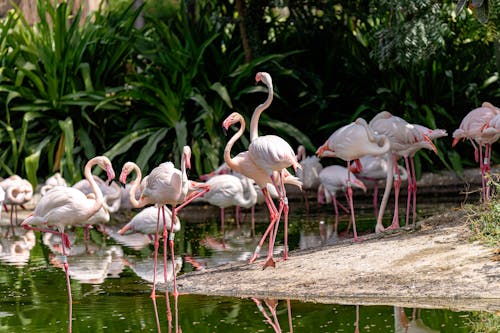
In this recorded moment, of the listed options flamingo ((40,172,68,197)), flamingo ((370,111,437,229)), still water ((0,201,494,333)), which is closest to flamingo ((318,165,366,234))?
still water ((0,201,494,333))

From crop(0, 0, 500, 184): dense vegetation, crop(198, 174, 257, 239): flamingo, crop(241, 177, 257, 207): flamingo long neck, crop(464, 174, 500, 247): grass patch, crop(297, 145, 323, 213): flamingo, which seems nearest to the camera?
crop(464, 174, 500, 247): grass patch

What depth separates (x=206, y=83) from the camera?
48.2 ft

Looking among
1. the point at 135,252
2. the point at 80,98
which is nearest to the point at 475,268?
the point at 135,252

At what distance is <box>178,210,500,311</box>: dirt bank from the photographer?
21.4 ft

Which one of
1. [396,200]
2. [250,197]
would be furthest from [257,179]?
[250,197]

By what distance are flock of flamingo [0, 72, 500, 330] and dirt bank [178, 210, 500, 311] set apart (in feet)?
1.00

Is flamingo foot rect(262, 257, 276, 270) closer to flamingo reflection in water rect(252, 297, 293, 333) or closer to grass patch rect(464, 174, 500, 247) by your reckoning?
flamingo reflection in water rect(252, 297, 293, 333)

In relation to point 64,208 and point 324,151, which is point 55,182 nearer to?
point 324,151

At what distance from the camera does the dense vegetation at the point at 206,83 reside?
14180mm

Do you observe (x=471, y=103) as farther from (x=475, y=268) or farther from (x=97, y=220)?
(x=475, y=268)

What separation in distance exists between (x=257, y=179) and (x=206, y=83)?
20.3ft

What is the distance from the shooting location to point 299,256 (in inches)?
Answer: 320

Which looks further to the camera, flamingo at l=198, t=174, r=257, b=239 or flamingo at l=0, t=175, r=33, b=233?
flamingo at l=0, t=175, r=33, b=233

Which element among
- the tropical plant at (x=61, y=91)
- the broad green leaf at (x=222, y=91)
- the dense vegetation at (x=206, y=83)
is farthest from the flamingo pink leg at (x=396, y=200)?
the tropical plant at (x=61, y=91)
